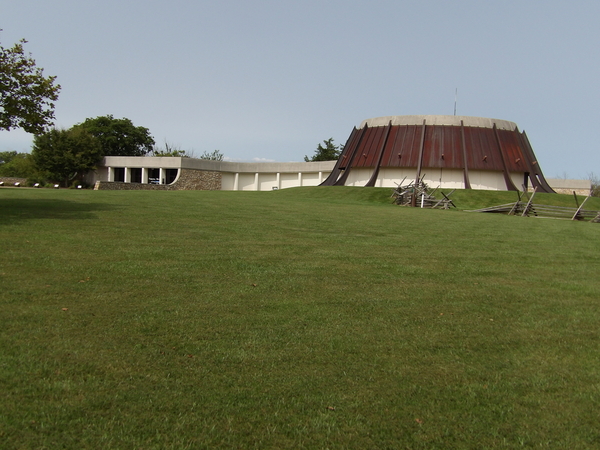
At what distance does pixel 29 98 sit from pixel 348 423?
14.1 metres

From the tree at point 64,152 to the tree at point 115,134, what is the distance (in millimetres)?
17996

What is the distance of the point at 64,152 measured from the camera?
57812 mm

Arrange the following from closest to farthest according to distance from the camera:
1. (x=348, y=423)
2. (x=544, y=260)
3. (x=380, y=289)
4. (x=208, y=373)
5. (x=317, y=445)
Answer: (x=317, y=445), (x=348, y=423), (x=208, y=373), (x=380, y=289), (x=544, y=260)

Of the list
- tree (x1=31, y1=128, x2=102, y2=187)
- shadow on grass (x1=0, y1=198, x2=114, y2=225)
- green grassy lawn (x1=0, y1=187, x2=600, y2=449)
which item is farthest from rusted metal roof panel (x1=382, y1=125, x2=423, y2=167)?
green grassy lawn (x1=0, y1=187, x2=600, y2=449)

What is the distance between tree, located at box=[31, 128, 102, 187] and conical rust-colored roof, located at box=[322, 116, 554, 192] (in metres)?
28.5

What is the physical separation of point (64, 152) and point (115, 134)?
23.1 metres

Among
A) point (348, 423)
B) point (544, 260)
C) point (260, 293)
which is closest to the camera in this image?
point (348, 423)

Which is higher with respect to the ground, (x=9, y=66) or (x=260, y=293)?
(x=9, y=66)

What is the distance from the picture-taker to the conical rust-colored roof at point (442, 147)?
46594mm

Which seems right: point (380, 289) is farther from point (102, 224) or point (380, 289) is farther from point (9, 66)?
point (9, 66)

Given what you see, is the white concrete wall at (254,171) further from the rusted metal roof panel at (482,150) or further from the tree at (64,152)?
the rusted metal roof panel at (482,150)

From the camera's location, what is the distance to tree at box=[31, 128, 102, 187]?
5750 cm

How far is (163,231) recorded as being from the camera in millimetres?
11344

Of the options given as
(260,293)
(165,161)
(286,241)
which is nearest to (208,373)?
(260,293)
